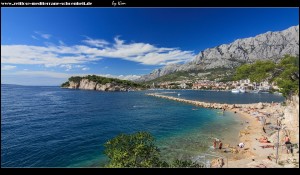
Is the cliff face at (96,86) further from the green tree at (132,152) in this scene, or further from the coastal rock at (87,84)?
the green tree at (132,152)

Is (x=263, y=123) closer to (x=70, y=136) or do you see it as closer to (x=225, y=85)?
(x=70, y=136)

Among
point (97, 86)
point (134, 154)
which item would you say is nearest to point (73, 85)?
point (97, 86)

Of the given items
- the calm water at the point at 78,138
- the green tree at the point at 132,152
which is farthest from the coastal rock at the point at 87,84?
the green tree at the point at 132,152

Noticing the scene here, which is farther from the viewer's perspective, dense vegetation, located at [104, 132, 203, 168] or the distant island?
the distant island

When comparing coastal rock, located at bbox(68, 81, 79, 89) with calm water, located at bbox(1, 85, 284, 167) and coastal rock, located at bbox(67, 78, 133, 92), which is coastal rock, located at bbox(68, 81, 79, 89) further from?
calm water, located at bbox(1, 85, 284, 167)

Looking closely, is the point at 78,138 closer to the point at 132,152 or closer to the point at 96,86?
the point at 132,152

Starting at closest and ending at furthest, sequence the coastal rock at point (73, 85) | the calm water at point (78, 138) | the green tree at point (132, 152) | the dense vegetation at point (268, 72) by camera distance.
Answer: the green tree at point (132, 152) < the dense vegetation at point (268, 72) < the calm water at point (78, 138) < the coastal rock at point (73, 85)

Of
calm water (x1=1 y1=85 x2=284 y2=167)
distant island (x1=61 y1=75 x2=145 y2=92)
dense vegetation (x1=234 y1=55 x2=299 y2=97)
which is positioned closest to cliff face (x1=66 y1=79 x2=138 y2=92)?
distant island (x1=61 y1=75 x2=145 y2=92)

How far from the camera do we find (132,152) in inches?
368

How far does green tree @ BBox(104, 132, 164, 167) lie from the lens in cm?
885

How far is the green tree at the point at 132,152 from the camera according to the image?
348 inches

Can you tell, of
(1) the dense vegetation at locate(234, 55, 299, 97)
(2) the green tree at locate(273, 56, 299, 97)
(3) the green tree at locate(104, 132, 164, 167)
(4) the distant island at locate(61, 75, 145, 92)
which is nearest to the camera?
(3) the green tree at locate(104, 132, 164, 167)

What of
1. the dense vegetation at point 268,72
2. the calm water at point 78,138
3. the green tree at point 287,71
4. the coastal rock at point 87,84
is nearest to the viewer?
the green tree at point 287,71

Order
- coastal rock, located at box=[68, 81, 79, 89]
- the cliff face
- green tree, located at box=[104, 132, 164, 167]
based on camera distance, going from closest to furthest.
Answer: green tree, located at box=[104, 132, 164, 167] < the cliff face < coastal rock, located at box=[68, 81, 79, 89]
